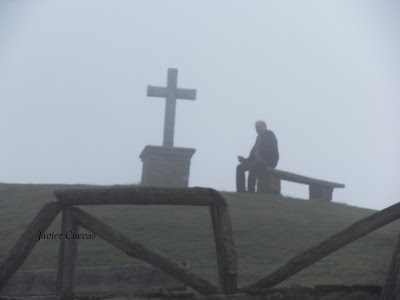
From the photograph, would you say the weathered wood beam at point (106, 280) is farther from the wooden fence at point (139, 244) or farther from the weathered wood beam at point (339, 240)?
the weathered wood beam at point (339, 240)

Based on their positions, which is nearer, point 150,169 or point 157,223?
point 157,223

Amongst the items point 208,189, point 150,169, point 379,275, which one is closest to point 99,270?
point 208,189

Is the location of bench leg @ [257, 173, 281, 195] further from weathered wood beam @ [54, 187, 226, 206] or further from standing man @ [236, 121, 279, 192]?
weathered wood beam @ [54, 187, 226, 206]

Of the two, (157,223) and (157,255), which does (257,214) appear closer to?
(157,223)

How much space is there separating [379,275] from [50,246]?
5.28 metres

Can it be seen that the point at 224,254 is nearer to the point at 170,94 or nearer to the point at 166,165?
the point at 166,165

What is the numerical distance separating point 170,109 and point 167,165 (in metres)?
2.23

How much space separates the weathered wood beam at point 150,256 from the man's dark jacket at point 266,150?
10.6 meters

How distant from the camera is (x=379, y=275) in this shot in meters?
8.62

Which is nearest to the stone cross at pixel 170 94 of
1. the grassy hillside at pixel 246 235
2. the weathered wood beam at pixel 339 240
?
the grassy hillside at pixel 246 235

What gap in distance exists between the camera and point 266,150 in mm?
16266

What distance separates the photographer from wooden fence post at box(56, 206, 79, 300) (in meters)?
5.60

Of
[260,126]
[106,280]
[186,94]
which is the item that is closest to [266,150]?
[260,126]

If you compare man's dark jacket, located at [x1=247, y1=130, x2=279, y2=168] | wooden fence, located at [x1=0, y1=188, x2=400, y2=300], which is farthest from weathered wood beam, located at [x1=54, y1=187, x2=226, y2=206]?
man's dark jacket, located at [x1=247, y1=130, x2=279, y2=168]
